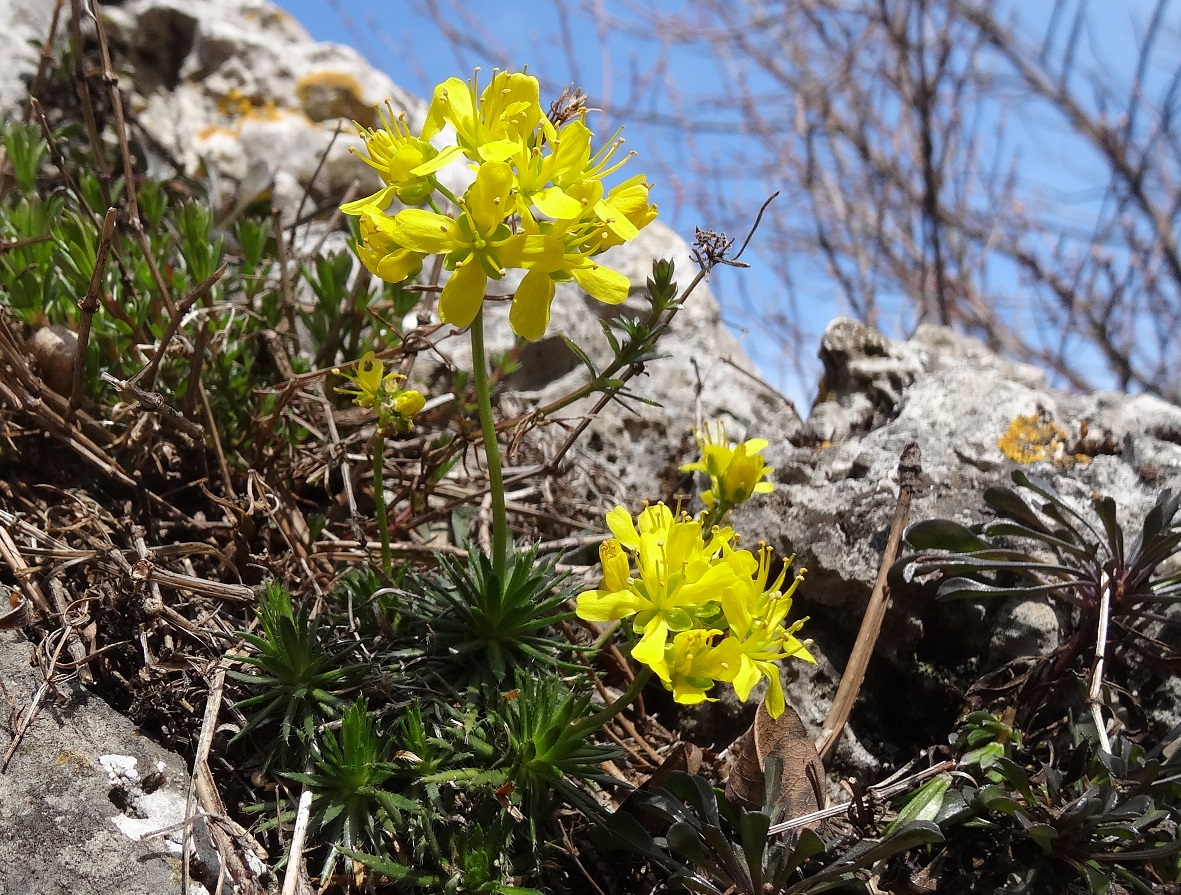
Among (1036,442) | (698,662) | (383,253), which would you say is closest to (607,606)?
(698,662)

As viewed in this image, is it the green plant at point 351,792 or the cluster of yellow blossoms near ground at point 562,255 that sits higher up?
the cluster of yellow blossoms near ground at point 562,255

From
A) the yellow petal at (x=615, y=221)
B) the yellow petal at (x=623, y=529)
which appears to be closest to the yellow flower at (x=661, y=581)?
the yellow petal at (x=623, y=529)

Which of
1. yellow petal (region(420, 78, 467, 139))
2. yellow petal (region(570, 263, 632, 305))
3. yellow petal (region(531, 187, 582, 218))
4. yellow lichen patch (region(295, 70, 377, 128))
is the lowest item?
yellow petal (region(570, 263, 632, 305))

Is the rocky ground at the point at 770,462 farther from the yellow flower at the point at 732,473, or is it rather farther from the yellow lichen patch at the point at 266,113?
the yellow flower at the point at 732,473

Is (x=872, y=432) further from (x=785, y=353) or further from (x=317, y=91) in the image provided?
(x=785, y=353)

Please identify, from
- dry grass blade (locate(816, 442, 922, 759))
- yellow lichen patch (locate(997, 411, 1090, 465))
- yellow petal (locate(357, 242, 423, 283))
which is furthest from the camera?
yellow lichen patch (locate(997, 411, 1090, 465))

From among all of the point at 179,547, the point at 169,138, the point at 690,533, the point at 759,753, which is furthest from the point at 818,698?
the point at 169,138

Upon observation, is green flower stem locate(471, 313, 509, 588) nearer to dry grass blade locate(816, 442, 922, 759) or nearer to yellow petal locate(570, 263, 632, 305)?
yellow petal locate(570, 263, 632, 305)

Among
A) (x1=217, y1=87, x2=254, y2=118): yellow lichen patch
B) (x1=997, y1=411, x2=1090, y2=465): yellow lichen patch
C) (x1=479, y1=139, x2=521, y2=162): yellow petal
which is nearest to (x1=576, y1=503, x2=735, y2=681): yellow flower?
(x1=479, y1=139, x2=521, y2=162): yellow petal
